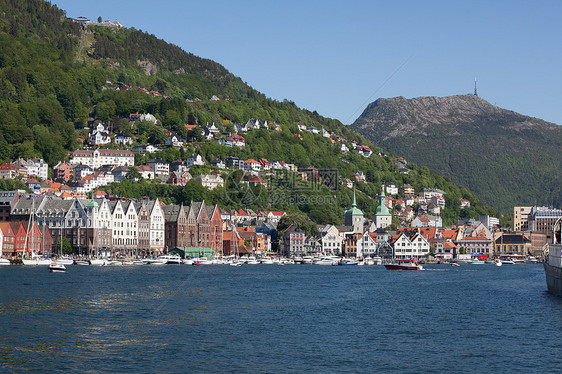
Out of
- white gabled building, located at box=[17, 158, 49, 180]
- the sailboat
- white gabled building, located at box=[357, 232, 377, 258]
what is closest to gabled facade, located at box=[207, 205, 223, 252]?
white gabled building, located at box=[357, 232, 377, 258]

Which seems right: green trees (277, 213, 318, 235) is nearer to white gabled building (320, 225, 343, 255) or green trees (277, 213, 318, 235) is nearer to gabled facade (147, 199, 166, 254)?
white gabled building (320, 225, 343, 255)

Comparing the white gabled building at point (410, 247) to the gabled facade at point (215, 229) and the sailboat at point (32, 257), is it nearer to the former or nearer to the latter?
the gabled facade at point (215, 229)

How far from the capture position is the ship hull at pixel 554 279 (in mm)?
65562

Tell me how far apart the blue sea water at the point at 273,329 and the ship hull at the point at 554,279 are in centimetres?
154

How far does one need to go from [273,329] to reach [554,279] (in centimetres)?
3213

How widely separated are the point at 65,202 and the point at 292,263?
44656mm

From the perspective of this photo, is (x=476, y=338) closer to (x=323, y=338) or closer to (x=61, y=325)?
(x=323, y=338)

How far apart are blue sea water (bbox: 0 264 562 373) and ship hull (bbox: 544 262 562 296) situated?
1542 mm

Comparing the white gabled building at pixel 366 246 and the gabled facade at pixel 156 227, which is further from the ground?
the gabled facade at pixel 156 227

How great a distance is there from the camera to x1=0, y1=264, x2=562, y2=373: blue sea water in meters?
36.7

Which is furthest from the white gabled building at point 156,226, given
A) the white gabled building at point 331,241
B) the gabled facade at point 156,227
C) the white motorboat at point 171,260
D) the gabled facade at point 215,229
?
the white gabled building at point 331,241

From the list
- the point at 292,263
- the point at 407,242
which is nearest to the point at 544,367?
the point at 292,263

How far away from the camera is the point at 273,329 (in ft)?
153

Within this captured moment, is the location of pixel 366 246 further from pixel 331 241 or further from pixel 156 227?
pixel 156 227
